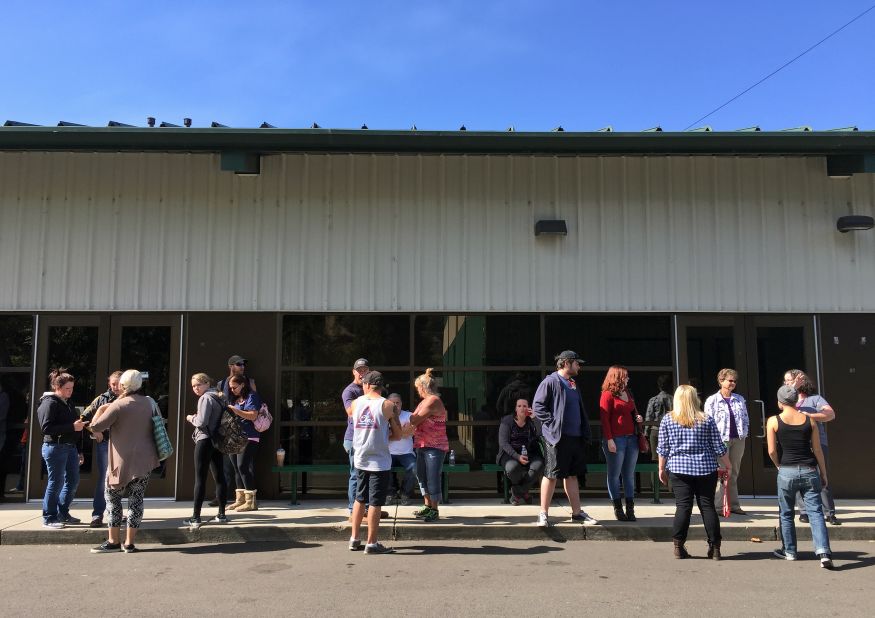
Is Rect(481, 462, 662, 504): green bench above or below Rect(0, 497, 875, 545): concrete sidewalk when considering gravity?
above

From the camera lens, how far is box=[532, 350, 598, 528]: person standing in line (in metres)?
7.53

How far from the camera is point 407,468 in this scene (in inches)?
329

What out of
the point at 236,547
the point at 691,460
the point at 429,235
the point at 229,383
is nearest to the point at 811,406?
the point at 691,460

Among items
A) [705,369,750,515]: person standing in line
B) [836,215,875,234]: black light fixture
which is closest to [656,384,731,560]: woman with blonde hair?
[705,369,750,515]: person standing in line

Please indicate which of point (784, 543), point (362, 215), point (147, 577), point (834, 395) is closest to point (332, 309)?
point (362, 215)

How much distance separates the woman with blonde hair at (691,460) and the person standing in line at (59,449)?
624cm

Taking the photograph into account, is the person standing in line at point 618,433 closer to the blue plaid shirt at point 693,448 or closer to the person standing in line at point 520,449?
the person standing in line at point 520,449

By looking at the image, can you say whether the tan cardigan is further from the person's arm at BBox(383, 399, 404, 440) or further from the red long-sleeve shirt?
the red long-sleeve shirt

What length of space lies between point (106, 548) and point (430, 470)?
348cm

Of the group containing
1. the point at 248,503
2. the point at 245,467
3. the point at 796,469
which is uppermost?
the point at 796,469

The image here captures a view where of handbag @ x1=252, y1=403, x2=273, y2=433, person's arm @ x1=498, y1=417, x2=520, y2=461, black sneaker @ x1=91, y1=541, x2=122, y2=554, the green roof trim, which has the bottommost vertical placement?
black sneaker @ x1=91, y1=541, x2=122, y2=554

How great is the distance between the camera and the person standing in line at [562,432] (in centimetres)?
753

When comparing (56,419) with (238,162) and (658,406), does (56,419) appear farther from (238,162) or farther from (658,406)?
(658,406)

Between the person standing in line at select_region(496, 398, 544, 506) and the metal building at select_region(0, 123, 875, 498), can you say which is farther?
the metal building at select_region(0, 123, 875, 498)
